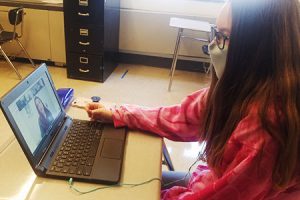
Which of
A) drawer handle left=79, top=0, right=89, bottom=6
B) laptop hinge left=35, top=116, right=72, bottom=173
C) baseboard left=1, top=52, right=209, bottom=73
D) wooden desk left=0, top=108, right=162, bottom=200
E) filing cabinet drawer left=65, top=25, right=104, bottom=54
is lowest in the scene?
baseboard left=1, top=52, right=209, bottom=73

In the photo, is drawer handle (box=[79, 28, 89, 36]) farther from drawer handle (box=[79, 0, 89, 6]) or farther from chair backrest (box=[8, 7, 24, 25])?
chair backrest (box=[8, 7, 24, 25])

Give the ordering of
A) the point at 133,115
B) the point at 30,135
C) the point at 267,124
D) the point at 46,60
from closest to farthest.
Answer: the point at 267,124, the point at 30,135, the point at 133,115, the point at 46,60

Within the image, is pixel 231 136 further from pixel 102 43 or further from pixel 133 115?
pixel 102 43

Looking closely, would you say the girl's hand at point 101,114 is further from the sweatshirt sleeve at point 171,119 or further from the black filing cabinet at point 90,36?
the black filing cabinet at point 90,36

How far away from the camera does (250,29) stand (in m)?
0.69

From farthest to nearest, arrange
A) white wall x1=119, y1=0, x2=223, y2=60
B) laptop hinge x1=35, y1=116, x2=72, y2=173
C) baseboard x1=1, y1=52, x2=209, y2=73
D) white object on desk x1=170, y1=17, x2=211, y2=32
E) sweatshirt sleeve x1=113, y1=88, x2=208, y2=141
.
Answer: baseboard x1=1, y1=52, x2=209, y2=73
white wall x1=119, y1=0, x2=223, y2=60
white object on desk x1=170, y1=17, x2=211, y2=32
sweatshirt sleeve x1=113, y1=88, x2=208, y2=141
laptop hinge x1=35, y1=116, x2=72, y2=173

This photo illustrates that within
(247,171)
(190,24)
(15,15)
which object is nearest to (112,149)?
(247,171)

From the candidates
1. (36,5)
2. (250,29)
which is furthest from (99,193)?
(36,5)

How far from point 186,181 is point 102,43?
7.23 ft

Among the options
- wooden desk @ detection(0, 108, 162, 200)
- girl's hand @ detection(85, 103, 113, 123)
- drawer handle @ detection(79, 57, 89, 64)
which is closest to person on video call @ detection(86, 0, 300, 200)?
wooden desk @ detection(0, 108, 162, 200)

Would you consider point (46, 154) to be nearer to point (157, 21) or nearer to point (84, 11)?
point (84, 11)

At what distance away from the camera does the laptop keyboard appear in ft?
2.67

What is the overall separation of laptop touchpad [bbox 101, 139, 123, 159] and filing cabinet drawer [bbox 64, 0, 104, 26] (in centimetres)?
220

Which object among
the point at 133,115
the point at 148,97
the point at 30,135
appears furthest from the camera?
the point at 148,97
